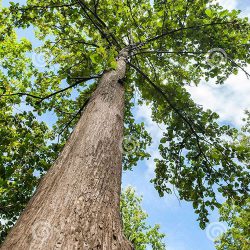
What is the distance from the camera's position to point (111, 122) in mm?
3002

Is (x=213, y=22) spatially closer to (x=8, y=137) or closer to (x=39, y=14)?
(x=39, y=14)

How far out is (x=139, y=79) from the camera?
20.6 ft

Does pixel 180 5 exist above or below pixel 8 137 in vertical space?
above

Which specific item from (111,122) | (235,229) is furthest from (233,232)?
(111,122)

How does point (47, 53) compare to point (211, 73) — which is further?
point (47, 53)

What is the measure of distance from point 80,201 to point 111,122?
142 centimetres

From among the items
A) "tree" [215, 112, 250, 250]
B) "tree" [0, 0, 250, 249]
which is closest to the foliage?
"tree" [215, 112, 250, 250]

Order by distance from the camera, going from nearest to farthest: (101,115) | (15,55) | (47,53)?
(101,115)
(47,53)
(15,55)

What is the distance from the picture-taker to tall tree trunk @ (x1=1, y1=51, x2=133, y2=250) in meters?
1.39

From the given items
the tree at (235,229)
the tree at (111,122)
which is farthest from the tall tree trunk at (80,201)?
the tree at (235,229)

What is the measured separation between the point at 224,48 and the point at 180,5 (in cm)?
154

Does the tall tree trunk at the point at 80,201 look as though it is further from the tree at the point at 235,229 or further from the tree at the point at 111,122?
the tree at the point at 235,229

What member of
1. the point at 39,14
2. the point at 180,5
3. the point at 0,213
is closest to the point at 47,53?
the point at 39,14

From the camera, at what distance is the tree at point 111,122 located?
1625mm
